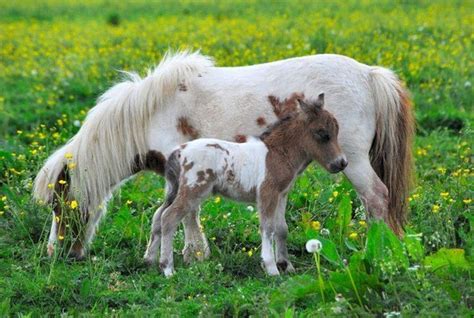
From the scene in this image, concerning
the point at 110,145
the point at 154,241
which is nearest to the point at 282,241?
the point at 154,241

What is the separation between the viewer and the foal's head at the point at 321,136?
6270 millimetres

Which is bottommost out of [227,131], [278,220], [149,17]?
[149,17]

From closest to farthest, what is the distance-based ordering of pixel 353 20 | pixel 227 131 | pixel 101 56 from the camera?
pixel 227 131
pixel 101 56
pixel 353 20

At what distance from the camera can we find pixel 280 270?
6.49 meters

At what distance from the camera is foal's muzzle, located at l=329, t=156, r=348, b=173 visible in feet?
20.5

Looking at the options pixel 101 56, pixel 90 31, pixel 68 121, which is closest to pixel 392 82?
pixel 68 121

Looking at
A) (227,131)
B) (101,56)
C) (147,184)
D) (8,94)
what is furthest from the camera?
(101,56)

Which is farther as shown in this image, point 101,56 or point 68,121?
point 101,56

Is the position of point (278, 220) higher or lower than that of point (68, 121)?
higher

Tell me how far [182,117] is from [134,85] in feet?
1.56

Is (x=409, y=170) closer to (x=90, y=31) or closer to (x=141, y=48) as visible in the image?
(x=141, y=48)

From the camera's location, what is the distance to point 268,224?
245 inches

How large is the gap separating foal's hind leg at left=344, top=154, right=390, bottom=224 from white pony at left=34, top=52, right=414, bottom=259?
3 cm

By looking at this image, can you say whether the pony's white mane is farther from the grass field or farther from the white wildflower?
the white wildflower
